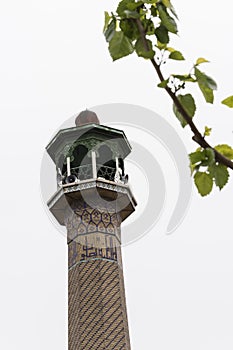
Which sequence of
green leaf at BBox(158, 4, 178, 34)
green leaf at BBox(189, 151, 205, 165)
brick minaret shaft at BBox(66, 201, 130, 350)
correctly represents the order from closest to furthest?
green leaf at BBox(158, 4, 178, 34) < green leaf at BBox(189, 151, 205, 165) < brick minaret shaft at BBox(66, 201, 130, 350)

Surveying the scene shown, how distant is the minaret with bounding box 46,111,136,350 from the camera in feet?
38.0

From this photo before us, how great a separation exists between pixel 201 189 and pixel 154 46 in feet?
1.28

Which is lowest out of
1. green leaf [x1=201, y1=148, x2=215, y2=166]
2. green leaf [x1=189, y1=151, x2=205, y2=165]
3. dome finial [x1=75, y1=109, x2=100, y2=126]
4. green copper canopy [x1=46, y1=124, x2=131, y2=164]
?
green leaf [x1=201, y1=148, x2=215, y2=166]

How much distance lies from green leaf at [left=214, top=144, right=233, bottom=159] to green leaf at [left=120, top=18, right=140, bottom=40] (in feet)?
1.21

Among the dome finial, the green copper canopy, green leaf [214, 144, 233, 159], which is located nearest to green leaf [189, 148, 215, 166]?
green leaf [214, 144, 233, 159]

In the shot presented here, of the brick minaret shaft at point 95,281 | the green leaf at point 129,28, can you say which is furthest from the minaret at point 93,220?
the green leaf at point 129,28

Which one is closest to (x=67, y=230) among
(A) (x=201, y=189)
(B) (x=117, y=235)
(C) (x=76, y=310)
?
(B) (x=117, y=235)

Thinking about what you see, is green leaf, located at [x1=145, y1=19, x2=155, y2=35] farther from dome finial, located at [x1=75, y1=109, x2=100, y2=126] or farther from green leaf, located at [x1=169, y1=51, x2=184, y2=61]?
dome finial, located at [x1=75, y1=109, x2=100, y2=126]

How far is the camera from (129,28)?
150 centimetres

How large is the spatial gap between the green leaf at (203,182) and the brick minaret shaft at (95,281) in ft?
33.3

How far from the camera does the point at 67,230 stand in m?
13.4

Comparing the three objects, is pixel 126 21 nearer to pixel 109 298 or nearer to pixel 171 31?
pixel 171 31

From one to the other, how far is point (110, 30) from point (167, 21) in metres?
0.15

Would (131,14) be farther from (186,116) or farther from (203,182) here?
Result: (203,182)
